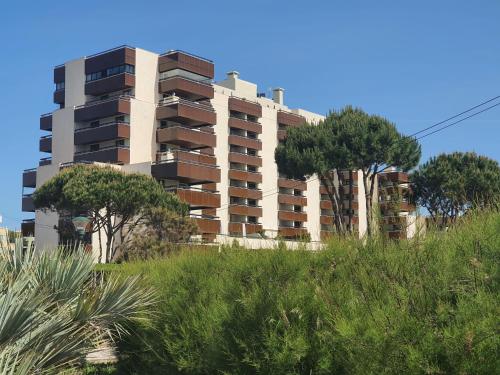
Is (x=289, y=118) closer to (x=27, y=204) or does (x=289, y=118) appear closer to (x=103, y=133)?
(x=103, y=133)

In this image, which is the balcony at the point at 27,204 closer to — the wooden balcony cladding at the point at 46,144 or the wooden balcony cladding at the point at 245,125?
the wooden balcony cladding at the point at 46,144

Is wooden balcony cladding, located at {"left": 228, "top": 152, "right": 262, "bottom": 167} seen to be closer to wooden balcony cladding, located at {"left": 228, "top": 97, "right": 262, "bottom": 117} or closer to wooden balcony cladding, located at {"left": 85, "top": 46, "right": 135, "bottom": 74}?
wooden balcony cladding, located at {"left": 228, "top": 97, "right": 262, "bottom": 117}

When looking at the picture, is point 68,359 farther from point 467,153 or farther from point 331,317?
point 467,153

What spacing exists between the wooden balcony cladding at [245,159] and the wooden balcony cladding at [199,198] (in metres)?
8.67

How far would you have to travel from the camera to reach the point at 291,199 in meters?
78.2

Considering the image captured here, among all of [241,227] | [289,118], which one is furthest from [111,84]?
[289,118]

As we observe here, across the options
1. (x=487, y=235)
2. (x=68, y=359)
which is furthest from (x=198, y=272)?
(x=487, y=235)

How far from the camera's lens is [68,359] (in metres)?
8.45

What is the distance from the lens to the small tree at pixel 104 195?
147ft

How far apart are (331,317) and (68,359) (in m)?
3.71

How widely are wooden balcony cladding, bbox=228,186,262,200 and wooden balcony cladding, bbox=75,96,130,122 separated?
46.3 feet

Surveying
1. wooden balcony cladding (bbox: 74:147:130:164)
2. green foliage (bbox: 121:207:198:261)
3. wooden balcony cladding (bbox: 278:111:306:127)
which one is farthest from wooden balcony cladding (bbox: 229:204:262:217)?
green foliage (bbox: 121:207:198:261)

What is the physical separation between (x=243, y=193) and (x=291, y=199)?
8696 millimetres

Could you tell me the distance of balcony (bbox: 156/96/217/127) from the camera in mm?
63969
